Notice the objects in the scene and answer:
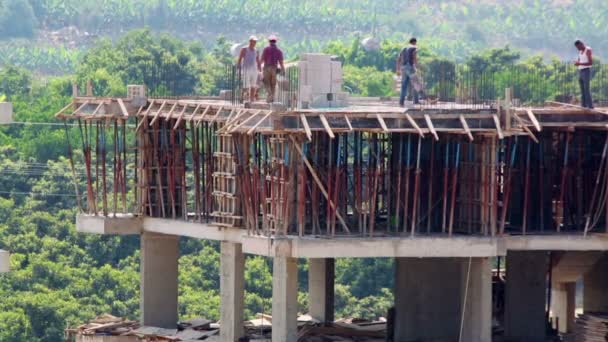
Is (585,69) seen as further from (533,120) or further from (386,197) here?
(386,197)

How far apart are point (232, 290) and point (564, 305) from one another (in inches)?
458

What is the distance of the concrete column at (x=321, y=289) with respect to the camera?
66.2 m

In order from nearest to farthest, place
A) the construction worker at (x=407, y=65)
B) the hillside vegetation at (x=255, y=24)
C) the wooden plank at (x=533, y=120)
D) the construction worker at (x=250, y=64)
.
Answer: the wooden plank at (x=533, y=120)
the construction worker at (x=407, y=65)
the construction worker at (x=250, y=64)
the hillside vegetation at (x=255, y=24)

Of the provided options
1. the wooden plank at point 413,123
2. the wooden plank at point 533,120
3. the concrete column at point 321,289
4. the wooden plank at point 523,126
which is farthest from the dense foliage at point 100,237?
the wooden plank at point 413,123

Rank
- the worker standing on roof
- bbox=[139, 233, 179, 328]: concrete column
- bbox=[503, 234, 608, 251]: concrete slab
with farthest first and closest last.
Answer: bbox=[139, 233, 179, 328]: concrete column, the worker standing on roof, bbox=[503, 234, 608, 251]: concrete slab

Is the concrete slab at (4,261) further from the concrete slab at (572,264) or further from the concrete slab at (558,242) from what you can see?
the concrete slab at (572,264)

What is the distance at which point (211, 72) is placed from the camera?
123 m

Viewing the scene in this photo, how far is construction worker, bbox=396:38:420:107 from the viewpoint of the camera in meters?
57.8

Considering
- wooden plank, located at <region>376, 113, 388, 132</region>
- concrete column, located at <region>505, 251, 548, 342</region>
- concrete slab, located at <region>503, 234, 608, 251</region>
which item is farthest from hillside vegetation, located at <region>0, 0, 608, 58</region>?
wooden plank, located at <region>376, 113, 388, 132</region>

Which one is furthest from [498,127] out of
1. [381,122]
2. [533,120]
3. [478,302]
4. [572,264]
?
[572,264]

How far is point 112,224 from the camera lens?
6334 cm

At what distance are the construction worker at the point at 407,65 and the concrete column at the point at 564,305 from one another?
1043 centimetres

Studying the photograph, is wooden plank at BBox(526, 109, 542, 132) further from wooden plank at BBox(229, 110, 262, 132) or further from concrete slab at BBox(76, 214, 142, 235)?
concrete slab at BBox(76, 214, 142, 235)

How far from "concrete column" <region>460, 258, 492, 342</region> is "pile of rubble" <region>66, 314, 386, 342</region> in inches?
178
